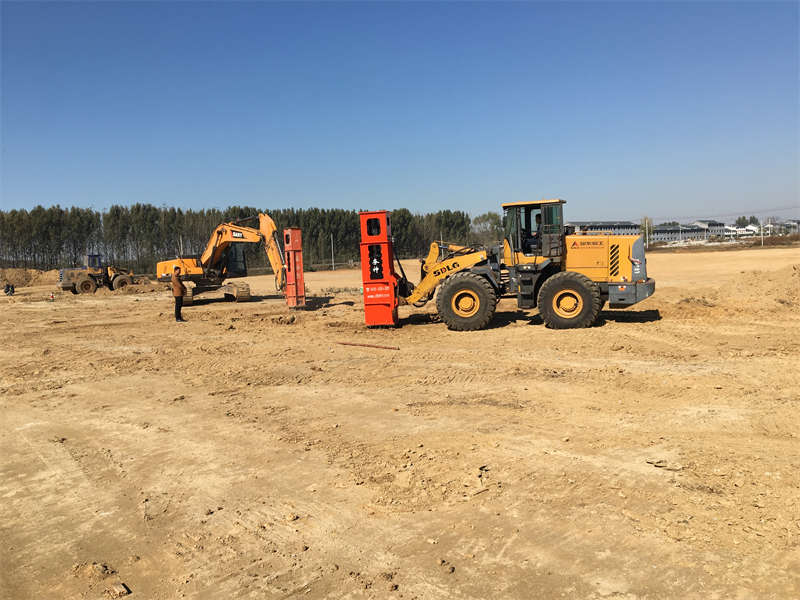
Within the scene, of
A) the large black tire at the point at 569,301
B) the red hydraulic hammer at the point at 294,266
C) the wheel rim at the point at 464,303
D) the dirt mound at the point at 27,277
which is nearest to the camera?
the large black tire at the point at 569,301

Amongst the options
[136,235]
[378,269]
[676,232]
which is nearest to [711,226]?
[676,232]

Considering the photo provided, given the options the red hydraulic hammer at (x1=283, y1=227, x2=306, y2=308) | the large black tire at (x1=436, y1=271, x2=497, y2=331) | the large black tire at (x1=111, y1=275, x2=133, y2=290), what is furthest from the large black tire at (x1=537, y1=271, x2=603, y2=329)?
the large black tire at (x1=111, y1=275, x2=133, y2=290)

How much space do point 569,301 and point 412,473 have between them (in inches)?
332

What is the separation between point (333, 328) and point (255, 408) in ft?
22.4

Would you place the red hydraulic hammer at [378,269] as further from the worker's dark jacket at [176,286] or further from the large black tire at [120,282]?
the large black tire at [120,282]

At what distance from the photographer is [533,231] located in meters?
13.1

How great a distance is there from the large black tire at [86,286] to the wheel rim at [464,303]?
24.6 m

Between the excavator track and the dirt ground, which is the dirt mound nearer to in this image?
the excavator track

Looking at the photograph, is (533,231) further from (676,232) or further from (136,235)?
(676,232)

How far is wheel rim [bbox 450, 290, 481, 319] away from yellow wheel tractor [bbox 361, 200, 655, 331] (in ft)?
0.08

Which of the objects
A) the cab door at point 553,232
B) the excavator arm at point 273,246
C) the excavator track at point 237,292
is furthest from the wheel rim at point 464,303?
the excavator track at point 237,292

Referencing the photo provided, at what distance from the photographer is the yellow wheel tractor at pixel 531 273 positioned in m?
12.7

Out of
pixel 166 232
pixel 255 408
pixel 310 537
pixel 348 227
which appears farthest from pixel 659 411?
pixel 348 227

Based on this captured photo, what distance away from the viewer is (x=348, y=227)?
74.1 meters
